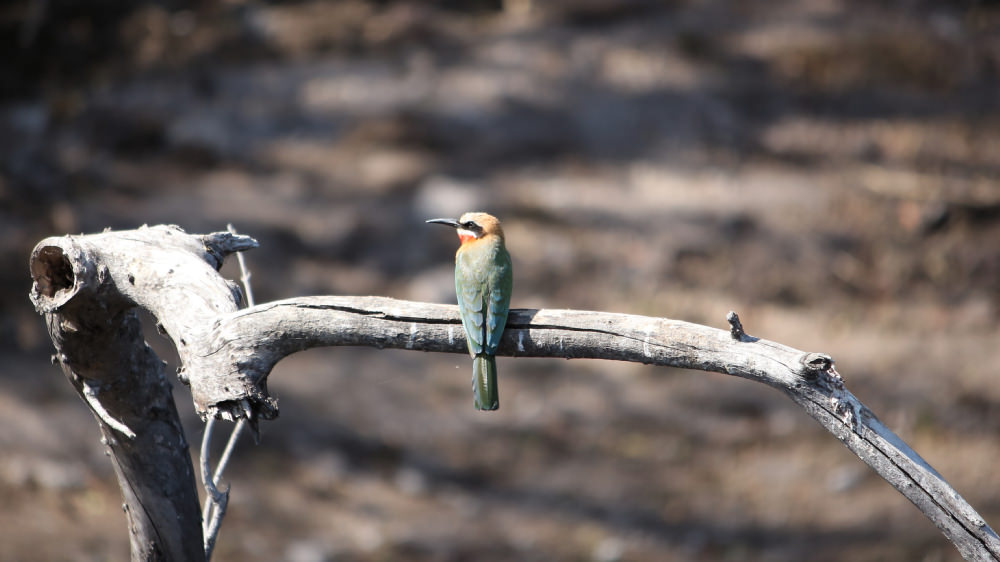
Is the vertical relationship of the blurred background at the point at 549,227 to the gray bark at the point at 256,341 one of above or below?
above

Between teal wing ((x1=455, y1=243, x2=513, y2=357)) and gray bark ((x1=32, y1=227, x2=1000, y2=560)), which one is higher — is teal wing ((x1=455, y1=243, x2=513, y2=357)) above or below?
above

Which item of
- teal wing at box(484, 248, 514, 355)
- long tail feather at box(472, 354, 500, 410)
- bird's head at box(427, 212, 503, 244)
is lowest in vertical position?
long tail feather at box(472, 354, 500, 410)

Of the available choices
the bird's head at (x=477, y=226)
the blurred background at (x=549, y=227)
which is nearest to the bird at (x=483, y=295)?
the bird's head at (x=477, y=226)

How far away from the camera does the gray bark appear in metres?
2.51

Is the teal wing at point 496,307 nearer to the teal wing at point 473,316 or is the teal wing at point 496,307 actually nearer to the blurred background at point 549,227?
the teal wing at point 473,316

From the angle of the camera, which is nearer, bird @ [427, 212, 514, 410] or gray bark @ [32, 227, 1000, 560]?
gray bark @ [32, 227, 1000, 560]

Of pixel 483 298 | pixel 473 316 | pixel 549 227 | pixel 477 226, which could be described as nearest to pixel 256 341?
pixel 473 316

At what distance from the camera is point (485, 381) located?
3.62 metres

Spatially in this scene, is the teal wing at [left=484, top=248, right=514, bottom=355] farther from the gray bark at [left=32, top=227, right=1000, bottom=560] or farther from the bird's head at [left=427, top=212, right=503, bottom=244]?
the bird's head at [left=427, top=212, right=503, bottom=244]

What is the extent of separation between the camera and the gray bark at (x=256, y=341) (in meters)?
2.51

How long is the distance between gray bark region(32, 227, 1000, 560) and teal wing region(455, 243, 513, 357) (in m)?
0.05

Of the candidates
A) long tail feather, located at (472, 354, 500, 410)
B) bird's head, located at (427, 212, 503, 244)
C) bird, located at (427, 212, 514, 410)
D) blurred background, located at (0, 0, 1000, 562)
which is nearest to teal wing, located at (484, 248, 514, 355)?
bird, located at (427, 212, 514, 410)

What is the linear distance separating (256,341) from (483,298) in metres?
1.06

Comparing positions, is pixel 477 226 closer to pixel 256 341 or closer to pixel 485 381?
pixel 485 381
